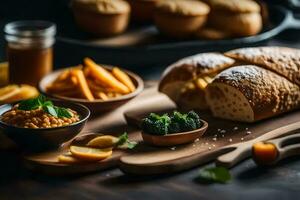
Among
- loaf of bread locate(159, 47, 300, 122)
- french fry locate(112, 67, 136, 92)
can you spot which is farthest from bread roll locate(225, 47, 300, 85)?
french fry locate(112, 67, 136, 92)

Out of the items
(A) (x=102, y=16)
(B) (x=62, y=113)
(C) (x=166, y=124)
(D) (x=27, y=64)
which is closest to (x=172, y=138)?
(C) (x=166, y=124)

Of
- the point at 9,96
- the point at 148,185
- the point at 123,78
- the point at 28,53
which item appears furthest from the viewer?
the point at 28,53

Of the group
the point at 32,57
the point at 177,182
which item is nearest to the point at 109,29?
the point at 32,57

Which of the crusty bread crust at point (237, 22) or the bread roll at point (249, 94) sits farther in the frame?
the crusty bread crust at point (237, 22)

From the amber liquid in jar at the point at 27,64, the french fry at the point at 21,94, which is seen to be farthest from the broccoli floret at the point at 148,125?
the amber liquid in jar at the point at 27,64

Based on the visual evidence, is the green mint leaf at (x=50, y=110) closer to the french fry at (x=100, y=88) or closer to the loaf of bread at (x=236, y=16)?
the french fry at (x=100, y=88)

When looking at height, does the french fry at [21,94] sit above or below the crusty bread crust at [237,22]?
below

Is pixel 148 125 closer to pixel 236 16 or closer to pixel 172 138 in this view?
pixel 172 138
